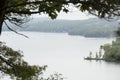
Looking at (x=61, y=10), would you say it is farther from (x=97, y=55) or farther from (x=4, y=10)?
(x=97, y=55)

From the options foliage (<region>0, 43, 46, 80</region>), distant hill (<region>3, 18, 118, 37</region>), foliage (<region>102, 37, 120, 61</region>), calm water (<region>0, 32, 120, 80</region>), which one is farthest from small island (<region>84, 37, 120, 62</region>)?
distant hill (<region>3, 18, 118, 37</region>)

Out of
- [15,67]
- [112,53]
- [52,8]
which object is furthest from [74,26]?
[52,8]

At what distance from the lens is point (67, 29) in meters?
193

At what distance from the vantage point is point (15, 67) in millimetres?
4777

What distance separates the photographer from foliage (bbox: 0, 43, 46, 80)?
4.79 m

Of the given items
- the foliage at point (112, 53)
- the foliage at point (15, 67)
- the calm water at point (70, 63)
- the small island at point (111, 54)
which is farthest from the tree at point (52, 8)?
the foliage at point (112, 53)

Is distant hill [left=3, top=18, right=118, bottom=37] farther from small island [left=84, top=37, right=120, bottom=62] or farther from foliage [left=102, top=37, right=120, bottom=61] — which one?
foliage [left=102, top=37, right=120, bottom=61]

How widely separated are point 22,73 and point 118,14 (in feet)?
5.90

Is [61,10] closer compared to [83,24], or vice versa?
[61,10]

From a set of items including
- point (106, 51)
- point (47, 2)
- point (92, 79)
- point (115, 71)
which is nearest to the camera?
point (47, 2)

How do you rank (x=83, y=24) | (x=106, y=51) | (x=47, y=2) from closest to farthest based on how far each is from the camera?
(x=47, y=2)
(x=106, y=51)
(x=83, y=24)

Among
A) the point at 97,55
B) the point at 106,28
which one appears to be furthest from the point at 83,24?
the point at 97,55

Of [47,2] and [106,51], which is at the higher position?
[47,2]

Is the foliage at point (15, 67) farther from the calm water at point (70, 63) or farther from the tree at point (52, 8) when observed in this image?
the calm water at point (70, 63)
